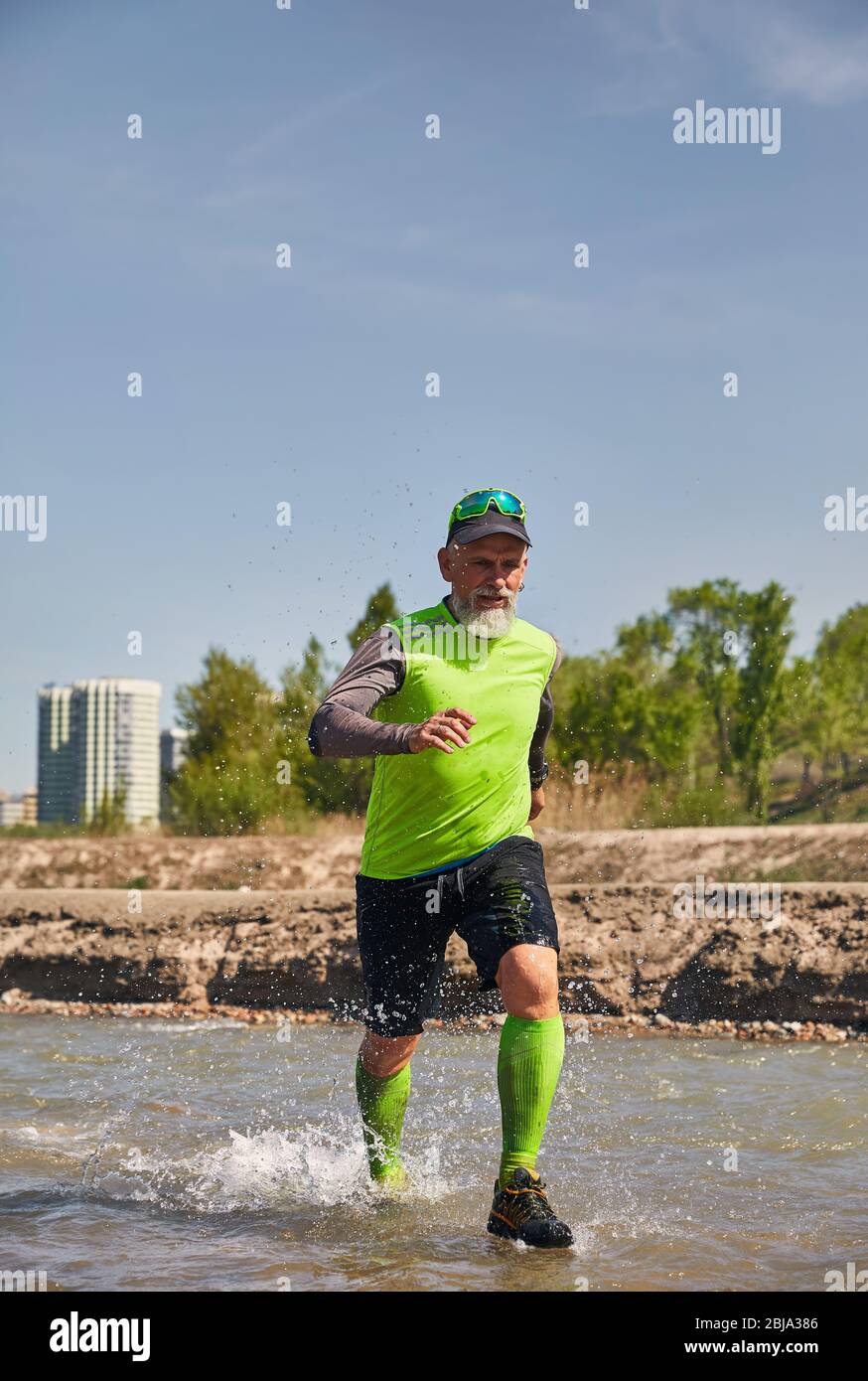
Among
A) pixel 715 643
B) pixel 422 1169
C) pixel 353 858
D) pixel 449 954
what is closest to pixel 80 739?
pixel 715 643

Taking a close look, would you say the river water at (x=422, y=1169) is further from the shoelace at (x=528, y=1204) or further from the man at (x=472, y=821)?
the man at (x=472, y=821)

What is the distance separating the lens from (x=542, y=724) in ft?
14.5

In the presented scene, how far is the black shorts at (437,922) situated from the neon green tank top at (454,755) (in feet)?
0.19

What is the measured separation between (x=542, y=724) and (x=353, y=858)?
9151 millimetres

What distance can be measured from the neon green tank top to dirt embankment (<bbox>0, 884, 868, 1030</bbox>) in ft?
18.0

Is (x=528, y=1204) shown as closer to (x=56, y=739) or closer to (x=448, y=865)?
(x=448, y=865)

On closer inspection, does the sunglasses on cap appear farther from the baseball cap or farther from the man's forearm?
the man's forearm

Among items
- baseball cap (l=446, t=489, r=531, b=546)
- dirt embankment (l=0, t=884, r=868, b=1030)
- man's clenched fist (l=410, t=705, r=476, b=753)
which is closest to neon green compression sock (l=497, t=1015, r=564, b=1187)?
man's clenched fist (l=410, t=705, r=476, b=753)

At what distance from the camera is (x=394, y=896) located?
4145mm

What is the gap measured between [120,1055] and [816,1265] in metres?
5.16

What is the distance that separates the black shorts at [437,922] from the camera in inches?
156

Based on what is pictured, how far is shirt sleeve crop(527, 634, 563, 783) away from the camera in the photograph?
4375 millimetres

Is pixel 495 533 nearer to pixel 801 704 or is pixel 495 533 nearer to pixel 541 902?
pixel 541 902
